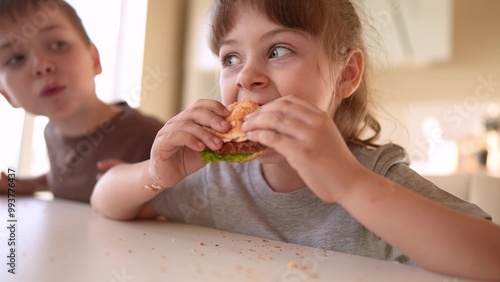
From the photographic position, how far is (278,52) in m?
0.67

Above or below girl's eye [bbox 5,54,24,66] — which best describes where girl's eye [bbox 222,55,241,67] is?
above

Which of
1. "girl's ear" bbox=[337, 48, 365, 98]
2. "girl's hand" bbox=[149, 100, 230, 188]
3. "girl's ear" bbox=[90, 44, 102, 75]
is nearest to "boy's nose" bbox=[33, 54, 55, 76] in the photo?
"girl's ear" bbox=[90, 44, 102, 75]

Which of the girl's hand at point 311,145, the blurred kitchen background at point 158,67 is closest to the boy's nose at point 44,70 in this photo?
the blurred kitchen background at point 158,67

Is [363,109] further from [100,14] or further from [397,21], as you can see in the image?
[397,21]

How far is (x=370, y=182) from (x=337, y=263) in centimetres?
10

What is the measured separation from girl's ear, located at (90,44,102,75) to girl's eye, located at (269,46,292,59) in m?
0.48

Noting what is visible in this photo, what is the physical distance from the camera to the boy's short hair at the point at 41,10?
0.81 m

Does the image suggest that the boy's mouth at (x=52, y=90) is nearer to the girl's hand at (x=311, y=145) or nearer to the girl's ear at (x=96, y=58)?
the girl's ear at (x=96, y=58)

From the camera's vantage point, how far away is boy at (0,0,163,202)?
0.83 meters

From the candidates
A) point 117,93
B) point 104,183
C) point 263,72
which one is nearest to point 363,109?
point 263,72

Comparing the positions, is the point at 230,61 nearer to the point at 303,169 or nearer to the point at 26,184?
the point at 303,169

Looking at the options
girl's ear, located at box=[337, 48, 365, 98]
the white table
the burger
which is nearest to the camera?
the white table

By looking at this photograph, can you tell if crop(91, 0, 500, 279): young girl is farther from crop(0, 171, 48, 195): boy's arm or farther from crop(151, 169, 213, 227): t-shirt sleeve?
crop(0, 171, 48, 195): boy's arm

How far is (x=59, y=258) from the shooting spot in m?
0.46
